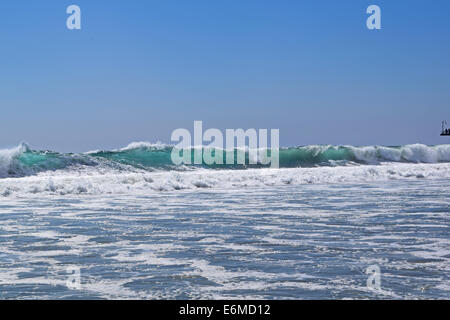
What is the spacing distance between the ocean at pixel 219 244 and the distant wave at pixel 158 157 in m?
9.20

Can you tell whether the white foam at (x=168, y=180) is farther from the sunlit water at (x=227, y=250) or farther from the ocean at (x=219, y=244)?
the sunlit water at (x=227, y=250)

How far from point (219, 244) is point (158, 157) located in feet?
88.7

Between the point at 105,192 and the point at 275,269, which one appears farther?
the point at 105,192

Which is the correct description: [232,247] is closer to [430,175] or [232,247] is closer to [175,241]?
[175,241]

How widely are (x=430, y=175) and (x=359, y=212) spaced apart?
54.0ft

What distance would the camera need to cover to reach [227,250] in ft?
25.1

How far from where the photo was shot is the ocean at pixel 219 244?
5688 millimetres

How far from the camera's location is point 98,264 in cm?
682

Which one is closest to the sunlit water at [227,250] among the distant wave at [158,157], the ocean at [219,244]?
the ocean at [219,244]

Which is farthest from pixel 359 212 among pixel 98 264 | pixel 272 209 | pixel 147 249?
pixel 98 264
